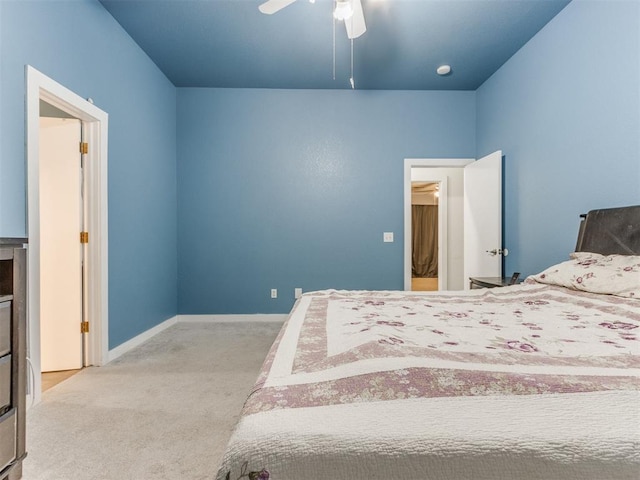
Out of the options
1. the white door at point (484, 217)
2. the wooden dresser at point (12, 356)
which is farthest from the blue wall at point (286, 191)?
the wooden dresser at point (12, 356)

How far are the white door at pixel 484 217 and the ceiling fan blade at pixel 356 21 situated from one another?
198 cm

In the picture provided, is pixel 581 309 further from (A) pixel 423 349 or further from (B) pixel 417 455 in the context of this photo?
(B) pixel 417 455

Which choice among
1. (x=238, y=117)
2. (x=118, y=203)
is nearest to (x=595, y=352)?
(x=118, y=203)

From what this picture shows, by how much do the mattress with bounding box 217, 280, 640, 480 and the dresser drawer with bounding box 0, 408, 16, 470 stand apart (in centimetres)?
113

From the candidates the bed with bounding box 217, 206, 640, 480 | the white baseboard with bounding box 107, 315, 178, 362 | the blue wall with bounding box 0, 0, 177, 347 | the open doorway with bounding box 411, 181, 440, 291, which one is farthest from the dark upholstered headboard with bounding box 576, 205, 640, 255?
the open doorway with bounding box 411, 181, 440, 291

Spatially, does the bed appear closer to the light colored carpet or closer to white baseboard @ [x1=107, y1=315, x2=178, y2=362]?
the light colored carpet

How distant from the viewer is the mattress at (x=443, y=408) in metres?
0.54

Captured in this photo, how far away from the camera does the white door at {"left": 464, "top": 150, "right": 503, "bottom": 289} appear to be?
11.1 ft

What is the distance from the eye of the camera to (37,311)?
1.98 m

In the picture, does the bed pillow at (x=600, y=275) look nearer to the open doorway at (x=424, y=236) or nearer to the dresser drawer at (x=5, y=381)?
the dresser drawer at (x=5, y=381)

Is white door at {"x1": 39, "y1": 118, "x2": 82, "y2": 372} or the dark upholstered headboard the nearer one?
the dark upholstered headboard

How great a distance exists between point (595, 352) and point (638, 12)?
7.50ft

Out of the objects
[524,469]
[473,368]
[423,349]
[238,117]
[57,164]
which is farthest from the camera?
[238,117]

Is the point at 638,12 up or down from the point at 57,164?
up
